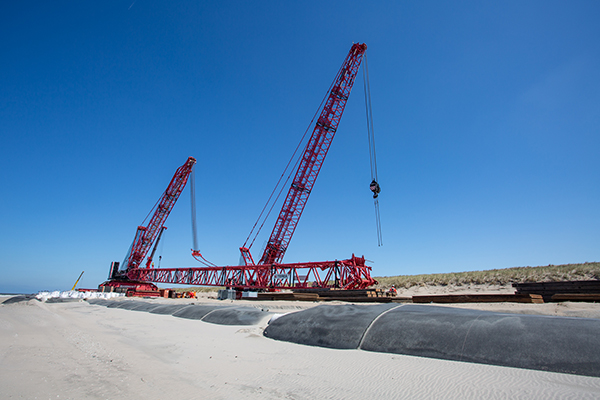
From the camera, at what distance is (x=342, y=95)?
3712 cm

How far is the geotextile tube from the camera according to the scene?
13.9 feet

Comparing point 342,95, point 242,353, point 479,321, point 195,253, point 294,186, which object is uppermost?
point 342,95

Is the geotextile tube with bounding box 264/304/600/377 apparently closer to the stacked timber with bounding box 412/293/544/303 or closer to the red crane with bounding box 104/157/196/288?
the stacked timber with bounding box 412/293/544/303

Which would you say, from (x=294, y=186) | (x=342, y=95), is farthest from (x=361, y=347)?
(x=342, y=95)

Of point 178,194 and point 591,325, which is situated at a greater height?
point 178,194

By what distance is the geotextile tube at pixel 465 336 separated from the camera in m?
4.25

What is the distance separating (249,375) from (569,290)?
57.4ft

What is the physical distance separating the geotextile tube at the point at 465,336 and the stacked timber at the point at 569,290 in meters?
11.3

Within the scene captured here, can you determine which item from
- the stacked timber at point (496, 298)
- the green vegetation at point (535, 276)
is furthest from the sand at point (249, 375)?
the green vegetation at point (535, 276)

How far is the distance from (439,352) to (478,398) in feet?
5.79

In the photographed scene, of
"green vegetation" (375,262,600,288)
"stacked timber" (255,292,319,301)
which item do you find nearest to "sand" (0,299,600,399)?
"stacked timber" (255,292,319,301)

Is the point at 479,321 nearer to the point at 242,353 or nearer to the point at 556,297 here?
the point at 242,353

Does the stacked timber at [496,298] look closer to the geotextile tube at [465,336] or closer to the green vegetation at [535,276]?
the geotextile tube at [465,336]

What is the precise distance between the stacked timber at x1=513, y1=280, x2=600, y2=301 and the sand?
12.8 metres
